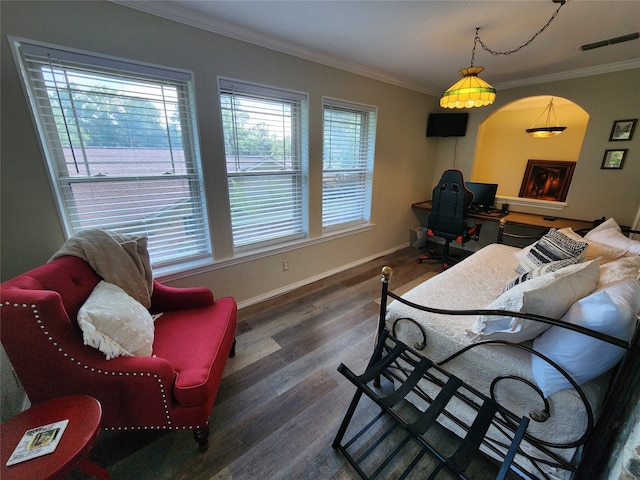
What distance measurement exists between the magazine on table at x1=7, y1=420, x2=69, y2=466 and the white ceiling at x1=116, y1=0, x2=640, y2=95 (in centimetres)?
240

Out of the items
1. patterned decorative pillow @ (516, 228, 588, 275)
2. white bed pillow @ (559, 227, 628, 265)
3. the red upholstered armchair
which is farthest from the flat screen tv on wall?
the red upholstered armchair

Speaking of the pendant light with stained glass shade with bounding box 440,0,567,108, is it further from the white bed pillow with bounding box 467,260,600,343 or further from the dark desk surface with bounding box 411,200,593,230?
the dark desk surface with bounding box 411,200,593,230

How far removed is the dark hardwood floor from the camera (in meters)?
1.32

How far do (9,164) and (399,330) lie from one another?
8.29ft

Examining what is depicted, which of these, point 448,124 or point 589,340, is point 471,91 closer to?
point 589,340

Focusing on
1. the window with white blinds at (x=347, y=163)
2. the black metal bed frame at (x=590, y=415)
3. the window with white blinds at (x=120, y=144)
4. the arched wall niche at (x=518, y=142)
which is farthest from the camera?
the arched wall niche at (x=518, y=142)

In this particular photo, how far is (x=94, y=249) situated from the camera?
5.01 ft

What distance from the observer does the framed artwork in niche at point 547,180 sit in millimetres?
4668

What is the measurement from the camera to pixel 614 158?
295 cm

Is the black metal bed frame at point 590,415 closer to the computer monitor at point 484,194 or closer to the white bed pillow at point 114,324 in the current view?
the white bed pillow at point 114,324

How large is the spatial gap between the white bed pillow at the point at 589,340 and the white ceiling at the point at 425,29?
78.7 inches

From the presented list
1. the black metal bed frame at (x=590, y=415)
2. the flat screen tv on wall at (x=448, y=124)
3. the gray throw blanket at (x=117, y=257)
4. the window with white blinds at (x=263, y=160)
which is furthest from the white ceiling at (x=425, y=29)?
the black metal bed frame at (x=590, y=415)

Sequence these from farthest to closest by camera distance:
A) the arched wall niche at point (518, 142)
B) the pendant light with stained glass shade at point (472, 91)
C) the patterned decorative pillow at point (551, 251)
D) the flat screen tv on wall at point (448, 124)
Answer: the arched wall niche at point (518, 142)
the flat screen tv on wall at point (448, 124)
the pendant light with stained glass shade at point (472, 91)
the patterned decorative pillow at point (551, 251)

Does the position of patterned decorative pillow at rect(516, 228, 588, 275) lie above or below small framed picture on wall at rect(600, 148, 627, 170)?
below
